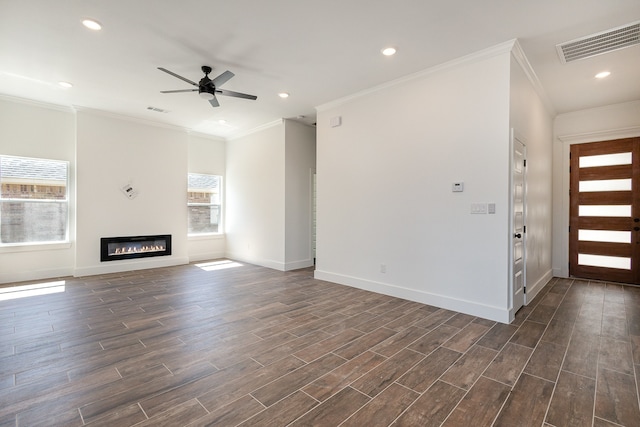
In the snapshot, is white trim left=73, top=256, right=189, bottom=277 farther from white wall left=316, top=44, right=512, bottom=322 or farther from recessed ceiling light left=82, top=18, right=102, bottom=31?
recessed ceiling light left=82, top=18, right=102, bottom=31

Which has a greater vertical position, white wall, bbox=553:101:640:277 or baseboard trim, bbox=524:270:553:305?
white wall, bbox=553:101:640:277

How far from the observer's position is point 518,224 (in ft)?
11.8

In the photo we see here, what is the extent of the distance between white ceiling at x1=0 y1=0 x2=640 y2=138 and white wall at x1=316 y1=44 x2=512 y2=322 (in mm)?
323

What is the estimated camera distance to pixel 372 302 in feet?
13.3

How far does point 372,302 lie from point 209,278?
10.0 ft

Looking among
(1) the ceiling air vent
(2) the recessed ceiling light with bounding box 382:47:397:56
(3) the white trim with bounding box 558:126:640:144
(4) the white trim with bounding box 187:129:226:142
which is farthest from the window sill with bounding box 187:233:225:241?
(3) the white trim with bounding box 558:126:640:144

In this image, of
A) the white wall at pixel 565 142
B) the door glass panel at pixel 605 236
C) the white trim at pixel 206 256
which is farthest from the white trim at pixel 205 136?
the door glass panel at pixel 605 236

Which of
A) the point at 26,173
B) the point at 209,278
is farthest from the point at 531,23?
the point at 26,173

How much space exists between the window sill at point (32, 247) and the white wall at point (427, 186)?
16.2 ft

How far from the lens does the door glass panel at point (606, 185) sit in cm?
511

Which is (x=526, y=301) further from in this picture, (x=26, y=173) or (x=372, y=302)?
(x=26, y=173)

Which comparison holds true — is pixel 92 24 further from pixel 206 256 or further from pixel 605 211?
pixel 605 211

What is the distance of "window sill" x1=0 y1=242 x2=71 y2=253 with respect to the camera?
5105 millimetres

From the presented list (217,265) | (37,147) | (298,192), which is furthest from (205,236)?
(37,147)
